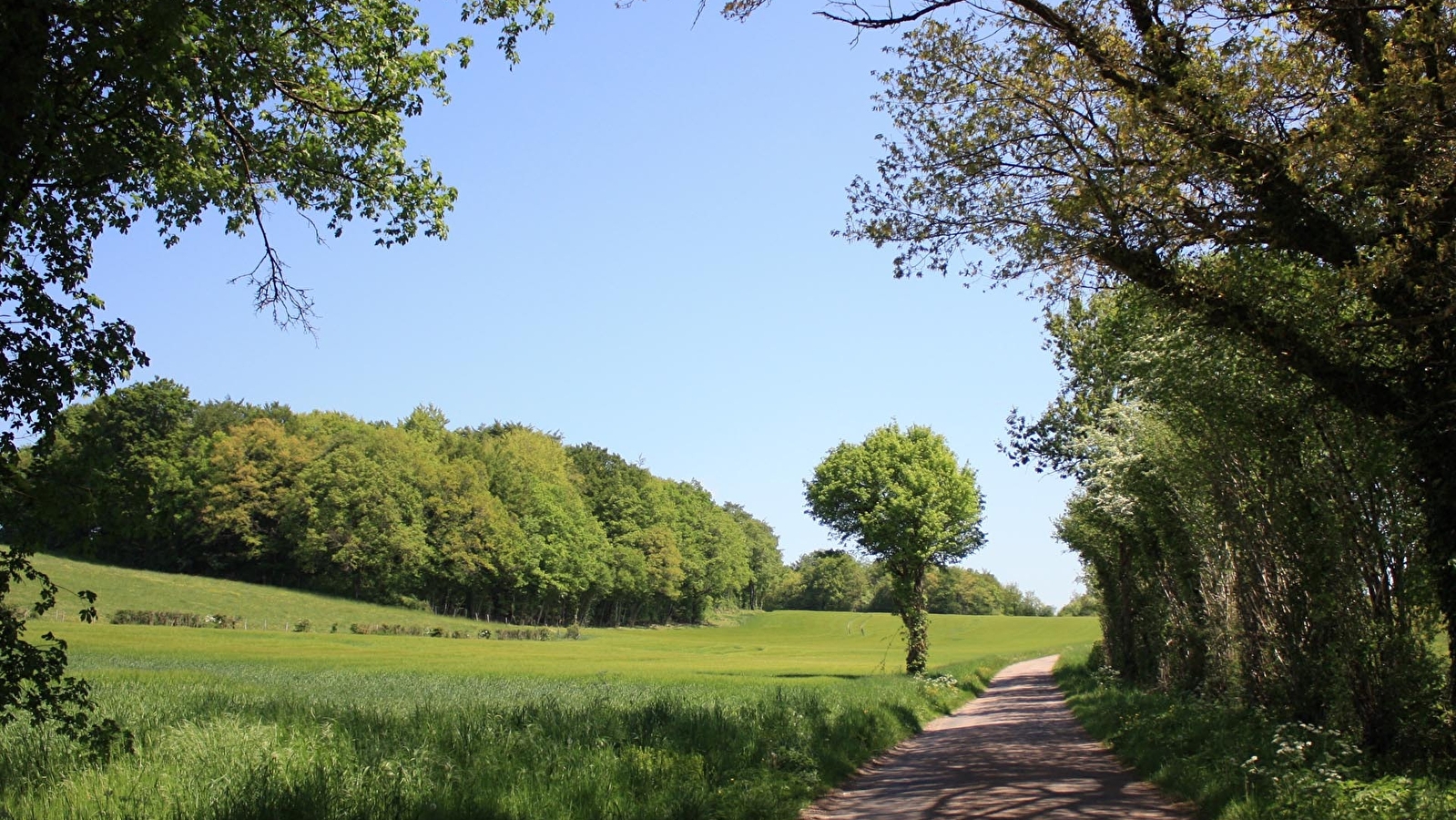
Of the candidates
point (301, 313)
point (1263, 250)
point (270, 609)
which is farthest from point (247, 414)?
point (1263, 250)

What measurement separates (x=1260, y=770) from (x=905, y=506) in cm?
3082

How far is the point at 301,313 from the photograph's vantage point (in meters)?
10.6

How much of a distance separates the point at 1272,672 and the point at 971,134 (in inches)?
413

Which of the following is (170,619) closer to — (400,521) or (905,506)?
(400,521)

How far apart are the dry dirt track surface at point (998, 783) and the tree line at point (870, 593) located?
14090 centimetres

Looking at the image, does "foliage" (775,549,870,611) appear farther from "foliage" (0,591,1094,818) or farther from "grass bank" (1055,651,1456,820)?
"grass bank" (1055,651,1456,820)

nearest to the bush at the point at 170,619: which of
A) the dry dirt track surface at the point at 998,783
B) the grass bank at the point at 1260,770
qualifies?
the dry dirt track surface at the point at 998,783

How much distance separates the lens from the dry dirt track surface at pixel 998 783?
30.8 ft

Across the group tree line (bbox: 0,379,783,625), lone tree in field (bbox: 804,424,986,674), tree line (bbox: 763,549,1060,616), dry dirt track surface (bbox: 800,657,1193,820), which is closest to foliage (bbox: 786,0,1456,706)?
dry dirt track surface (bbox: 800,657,1193,820)

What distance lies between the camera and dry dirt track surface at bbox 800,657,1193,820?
938 centimetres

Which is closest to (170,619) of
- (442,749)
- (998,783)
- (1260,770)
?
(442,749)

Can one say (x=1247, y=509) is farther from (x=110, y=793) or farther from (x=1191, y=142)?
(x=110, y=793)

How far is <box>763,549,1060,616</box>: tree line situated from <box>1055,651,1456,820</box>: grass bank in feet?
468

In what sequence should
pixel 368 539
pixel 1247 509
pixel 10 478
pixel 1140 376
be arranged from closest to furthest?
pixel 10 478 < pixel 1247 509 < pixel 1140 376 < pixel 368 539
